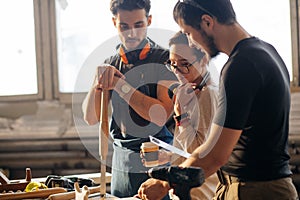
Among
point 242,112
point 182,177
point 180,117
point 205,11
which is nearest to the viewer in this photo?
point 182,177

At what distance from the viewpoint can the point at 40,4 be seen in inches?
131

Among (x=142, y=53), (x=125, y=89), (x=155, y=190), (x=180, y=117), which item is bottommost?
(x=155, y=190)

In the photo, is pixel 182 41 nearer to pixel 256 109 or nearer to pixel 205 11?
pixel 205 11

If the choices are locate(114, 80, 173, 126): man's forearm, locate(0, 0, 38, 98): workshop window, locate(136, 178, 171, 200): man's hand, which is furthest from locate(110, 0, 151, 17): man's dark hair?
locate(0, 0, 38, 98): workshop window

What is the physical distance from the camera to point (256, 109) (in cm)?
139

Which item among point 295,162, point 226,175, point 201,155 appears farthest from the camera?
point 295,162

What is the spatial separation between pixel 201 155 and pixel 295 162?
63.3 inches

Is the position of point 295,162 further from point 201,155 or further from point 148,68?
point 201,155

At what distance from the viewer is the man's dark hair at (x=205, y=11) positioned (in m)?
1.44

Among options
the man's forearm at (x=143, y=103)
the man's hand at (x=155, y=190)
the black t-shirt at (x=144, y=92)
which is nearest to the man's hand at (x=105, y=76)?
the man's forearm at (x=143, y=103)

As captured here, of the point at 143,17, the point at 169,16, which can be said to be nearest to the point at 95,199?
the point at 143,17

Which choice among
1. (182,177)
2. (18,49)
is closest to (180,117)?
(182,177)

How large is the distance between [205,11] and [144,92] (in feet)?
2.05

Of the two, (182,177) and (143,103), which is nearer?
(182,177)
